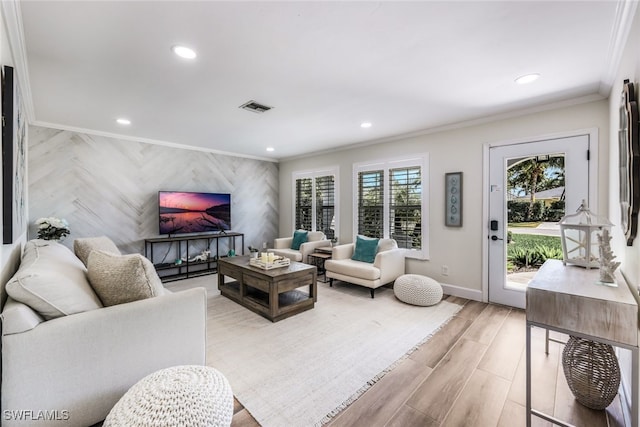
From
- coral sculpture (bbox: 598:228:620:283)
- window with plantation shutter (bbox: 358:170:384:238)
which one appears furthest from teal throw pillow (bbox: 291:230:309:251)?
coral sculpture (bbox: 598:228:620:283)

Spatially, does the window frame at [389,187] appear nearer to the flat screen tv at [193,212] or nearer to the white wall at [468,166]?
the white wall at [468,166]

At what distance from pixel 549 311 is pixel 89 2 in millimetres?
3077

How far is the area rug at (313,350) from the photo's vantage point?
177 cm

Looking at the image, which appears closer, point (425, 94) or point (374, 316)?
point (425, 94)

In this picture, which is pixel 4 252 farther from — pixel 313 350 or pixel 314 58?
pixel 314 58

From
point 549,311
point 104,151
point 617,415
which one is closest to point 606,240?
point 549,311

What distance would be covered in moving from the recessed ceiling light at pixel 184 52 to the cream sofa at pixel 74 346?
166 cm

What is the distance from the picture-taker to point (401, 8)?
1609 mm

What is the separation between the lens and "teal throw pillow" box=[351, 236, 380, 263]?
13.7ft

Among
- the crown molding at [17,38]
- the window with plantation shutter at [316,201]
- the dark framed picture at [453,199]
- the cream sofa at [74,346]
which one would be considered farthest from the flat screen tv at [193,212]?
the dark framed picture at [453,199]

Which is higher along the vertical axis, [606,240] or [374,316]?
[606,240]

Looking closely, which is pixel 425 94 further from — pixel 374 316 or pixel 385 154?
pixel 374 316

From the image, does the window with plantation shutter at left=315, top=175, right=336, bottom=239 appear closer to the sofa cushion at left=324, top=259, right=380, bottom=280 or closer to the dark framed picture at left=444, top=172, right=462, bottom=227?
the sofa cushion at left=324, top=259, right=380, bottom=280

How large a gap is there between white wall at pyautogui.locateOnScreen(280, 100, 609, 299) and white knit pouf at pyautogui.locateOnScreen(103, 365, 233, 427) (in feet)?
11.2
